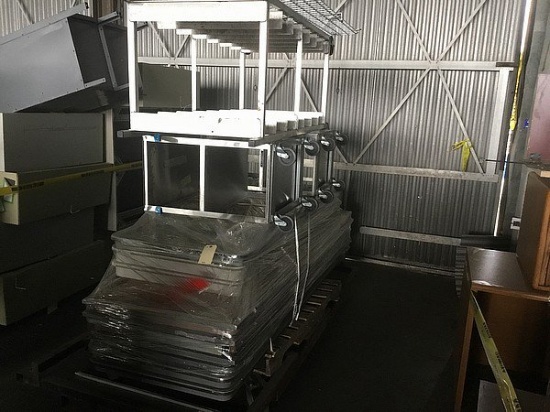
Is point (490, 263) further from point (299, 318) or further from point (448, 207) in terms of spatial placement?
point (448, 207)

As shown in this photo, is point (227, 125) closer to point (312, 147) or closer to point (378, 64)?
point (312, 147)

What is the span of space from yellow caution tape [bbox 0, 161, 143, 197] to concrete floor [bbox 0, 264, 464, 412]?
1170 mm

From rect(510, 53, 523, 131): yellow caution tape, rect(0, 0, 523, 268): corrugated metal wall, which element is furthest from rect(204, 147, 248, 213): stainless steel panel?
rect(510, 53, 523, 131): yellow caution tape

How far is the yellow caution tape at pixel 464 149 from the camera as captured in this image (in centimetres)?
526

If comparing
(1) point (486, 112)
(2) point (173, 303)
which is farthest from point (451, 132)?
(2) point (173, 303)

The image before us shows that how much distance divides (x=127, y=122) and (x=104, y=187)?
0.80 m

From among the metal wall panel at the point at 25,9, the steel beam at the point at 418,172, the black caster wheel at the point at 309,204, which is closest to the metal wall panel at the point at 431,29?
the steel beam at the point at 418,172

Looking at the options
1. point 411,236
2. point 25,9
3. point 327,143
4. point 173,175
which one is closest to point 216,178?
point 173,175

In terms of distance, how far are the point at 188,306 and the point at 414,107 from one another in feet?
12.8

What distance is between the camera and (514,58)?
16.3 feet

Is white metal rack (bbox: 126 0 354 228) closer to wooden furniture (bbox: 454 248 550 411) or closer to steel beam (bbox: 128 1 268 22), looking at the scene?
steel beam (bbox: 128 1 268 22)

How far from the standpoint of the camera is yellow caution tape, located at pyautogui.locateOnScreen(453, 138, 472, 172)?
17.3 ft

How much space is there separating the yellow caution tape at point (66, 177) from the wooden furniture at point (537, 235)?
3.45m

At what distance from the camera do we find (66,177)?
13.0 feet
